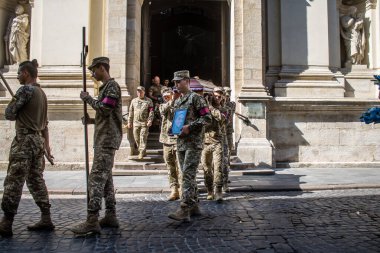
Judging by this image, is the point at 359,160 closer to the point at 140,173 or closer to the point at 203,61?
the point at 140,173

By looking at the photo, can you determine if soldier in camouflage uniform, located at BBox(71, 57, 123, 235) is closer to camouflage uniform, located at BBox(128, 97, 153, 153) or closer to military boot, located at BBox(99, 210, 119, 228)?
military boot, located at BBox(99, 210, 119, 228)

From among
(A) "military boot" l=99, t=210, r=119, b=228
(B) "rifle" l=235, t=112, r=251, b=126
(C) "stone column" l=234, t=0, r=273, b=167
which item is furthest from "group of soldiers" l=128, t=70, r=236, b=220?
(C) "stone column" l=234, t=0, r=273, b=167

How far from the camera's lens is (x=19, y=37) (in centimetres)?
1273

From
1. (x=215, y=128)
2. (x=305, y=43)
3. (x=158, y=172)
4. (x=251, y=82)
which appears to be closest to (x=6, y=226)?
(x=215, y=128)

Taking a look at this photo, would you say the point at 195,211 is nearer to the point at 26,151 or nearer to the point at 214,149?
the point at 214,149

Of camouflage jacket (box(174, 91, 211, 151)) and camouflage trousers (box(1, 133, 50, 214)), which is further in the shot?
camouflage jacket (box(174, 91, 211, 151))

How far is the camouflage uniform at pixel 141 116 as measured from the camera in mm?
10703

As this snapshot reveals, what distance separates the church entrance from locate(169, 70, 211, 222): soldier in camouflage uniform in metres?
10.0

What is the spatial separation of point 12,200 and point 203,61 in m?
16.4

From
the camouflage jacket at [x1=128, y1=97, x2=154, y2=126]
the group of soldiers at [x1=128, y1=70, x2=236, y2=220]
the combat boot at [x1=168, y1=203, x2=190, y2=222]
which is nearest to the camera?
the combat boot at [x1=168, y1=203, x2=190, y2=222]

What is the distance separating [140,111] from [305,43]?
6011 millimetres

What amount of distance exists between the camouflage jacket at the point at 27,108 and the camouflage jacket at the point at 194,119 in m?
1.86

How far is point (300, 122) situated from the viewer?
40.5 ft

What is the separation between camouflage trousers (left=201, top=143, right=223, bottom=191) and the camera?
6.98 m
